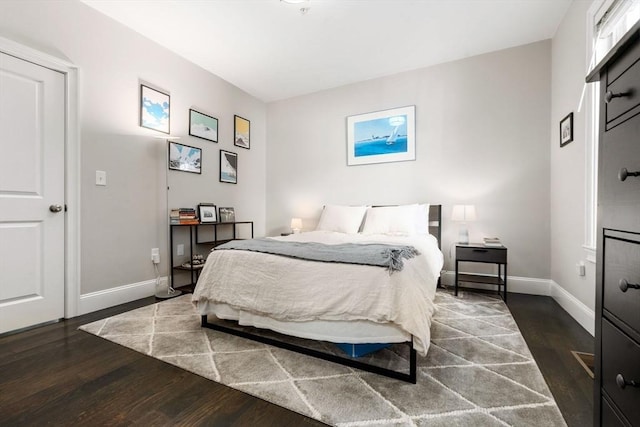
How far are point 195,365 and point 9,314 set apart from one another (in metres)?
1.63

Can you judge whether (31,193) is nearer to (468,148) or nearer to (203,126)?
(203,126)

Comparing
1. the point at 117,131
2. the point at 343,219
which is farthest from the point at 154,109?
the point at 343,219

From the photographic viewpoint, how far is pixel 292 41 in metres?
3.11

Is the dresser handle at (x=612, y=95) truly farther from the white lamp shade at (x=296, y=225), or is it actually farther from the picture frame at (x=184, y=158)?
the white lamp shade at (x=296, y=225)

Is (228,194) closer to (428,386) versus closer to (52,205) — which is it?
(52,205)

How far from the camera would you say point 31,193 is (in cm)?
225

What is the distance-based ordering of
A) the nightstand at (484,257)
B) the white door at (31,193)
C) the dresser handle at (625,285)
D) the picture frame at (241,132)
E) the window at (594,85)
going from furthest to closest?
the picture frame at (241,132), the nightstand at (484,257), the white door at (31,193), the window at (594,85), the dresser handle at (625,285)

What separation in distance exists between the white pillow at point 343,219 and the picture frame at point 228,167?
1.46 metres

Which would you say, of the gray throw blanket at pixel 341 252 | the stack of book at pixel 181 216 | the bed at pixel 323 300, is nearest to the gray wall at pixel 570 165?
the bed at pixel 323 300

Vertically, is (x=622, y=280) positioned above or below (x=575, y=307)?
above

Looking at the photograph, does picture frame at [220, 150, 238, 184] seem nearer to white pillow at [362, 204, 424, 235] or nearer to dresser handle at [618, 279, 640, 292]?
white pillow at [362, 204, 424, 235]

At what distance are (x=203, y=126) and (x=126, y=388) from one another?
3.02 meters

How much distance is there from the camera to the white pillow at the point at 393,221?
315 cm

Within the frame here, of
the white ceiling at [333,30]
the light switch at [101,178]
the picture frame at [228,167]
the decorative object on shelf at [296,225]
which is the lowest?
the decorative object on shelf at [296,225]
